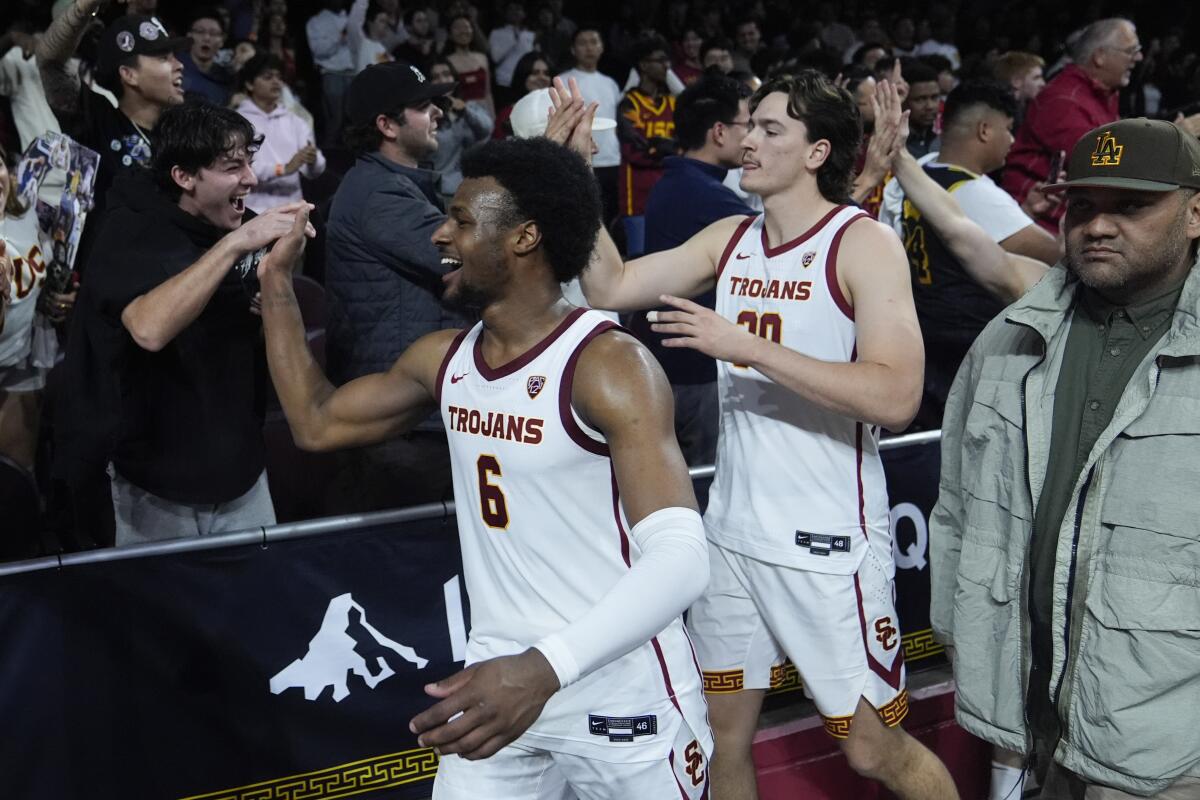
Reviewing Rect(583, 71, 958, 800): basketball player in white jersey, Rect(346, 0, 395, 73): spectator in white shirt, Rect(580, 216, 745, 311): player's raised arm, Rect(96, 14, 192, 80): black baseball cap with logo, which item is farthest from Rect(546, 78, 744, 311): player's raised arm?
Rect(346, 0, 395, 73): spectator in white shirt

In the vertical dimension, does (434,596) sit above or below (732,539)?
below

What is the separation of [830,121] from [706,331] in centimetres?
104

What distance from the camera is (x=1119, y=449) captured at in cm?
280

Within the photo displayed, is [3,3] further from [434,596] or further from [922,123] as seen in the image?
[434,596]

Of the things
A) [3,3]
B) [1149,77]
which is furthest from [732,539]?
[1149,77]

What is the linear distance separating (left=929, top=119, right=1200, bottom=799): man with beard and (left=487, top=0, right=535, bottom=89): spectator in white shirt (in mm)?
9801

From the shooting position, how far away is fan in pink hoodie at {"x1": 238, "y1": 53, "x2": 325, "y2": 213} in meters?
8.00

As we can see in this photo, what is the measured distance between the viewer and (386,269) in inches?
174

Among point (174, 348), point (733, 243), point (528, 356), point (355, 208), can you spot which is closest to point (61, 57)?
point (355, 208)

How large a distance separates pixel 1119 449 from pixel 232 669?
253cm

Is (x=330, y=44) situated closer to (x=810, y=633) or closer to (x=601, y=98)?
(x=601, y=98)

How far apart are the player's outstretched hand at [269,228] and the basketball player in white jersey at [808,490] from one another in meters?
1.26

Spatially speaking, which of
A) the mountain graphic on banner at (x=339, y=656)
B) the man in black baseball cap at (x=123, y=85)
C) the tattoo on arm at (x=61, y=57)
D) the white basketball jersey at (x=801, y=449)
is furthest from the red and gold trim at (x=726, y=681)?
the tattoo on arm at (x=61, y=57)

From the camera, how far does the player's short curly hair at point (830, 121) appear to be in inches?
147
